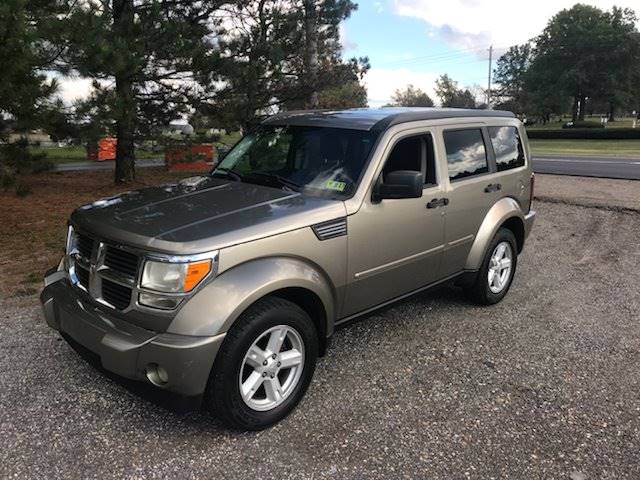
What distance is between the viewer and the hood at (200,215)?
288cm

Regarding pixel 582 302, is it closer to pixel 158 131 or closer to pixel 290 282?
pixel 290 282

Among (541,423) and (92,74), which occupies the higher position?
(92,74)

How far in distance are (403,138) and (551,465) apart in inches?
92.5

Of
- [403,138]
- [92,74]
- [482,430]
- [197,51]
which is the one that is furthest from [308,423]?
[197,51]

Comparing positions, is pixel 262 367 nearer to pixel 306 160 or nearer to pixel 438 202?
pixel 306 160

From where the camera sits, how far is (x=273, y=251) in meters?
3.07

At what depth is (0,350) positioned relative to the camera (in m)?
4.07

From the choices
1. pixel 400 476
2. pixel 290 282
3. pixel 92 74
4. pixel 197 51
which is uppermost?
pixel 197 51

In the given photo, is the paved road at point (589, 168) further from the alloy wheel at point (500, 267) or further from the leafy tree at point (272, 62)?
the alloy wheel at point (500, 267)

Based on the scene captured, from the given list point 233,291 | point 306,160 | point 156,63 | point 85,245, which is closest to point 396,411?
point 233,291

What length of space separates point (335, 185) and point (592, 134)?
44353mm

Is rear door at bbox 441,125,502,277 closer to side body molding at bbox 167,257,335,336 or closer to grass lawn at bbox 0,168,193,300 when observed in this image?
side body molding at bbox 167,257,335,336

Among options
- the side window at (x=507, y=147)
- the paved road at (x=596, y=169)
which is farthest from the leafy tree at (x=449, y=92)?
the side window at (x=507, y=147)

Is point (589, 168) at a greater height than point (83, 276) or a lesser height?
greater
